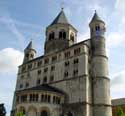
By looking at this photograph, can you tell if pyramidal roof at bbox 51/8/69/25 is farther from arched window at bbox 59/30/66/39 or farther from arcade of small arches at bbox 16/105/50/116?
arcade of small arches at bbox 16/105/50/116

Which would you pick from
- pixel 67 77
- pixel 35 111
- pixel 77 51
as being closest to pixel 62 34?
pixel 77 51

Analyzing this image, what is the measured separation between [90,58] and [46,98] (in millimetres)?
15409

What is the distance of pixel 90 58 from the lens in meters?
56.0

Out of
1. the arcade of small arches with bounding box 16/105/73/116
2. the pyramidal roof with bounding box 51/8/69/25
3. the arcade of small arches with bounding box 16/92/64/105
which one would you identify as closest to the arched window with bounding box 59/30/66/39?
the pyramidal roof with bounding box 51/8/69/25

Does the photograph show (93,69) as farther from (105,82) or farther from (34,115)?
(34,115)

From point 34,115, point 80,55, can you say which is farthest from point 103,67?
point 34,115

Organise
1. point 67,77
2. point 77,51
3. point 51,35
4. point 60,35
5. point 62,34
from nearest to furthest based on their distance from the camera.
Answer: point 67,77 → point 77,51 → point 62,34 → point 60,35 → point 51,35

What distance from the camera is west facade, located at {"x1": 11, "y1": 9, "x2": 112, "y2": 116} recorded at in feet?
163

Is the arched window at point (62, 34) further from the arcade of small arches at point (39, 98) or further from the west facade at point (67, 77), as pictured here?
the arcade of small arches at point (39, 98)

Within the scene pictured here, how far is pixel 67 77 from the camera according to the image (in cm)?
5462

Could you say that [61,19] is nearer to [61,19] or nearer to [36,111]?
[61,19]

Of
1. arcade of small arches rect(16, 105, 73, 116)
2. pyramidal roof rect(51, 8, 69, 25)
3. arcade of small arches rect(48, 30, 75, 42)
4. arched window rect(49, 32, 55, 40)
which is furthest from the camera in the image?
pyramidal roof rect(51, 8, 69, 25)

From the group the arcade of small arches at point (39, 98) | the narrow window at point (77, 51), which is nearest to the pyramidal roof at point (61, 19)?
the narrow window at point (77, 51)

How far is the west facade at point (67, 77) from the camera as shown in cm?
4966
